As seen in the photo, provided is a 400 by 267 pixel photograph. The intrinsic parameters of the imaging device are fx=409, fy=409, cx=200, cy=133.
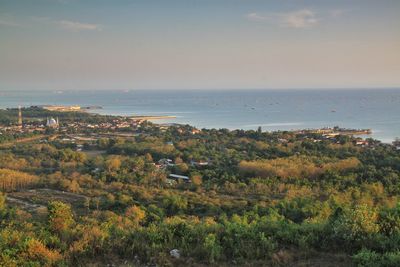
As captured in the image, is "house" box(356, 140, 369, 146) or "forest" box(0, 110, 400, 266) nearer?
"forest" box(0, 110, 400, 266)

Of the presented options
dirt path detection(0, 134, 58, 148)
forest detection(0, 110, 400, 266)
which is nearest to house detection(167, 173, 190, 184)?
forest detection(0, 110, 400, 266)

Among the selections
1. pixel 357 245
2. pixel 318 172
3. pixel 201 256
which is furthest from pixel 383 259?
pixel 318 172

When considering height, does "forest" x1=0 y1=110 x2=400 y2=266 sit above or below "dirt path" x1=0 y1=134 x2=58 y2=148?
above

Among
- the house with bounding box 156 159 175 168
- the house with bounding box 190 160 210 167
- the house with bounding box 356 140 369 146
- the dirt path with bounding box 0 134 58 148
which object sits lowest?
the dirt path with bounding box 0 134 58 148

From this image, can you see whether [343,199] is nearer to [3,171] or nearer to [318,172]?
[318,172]

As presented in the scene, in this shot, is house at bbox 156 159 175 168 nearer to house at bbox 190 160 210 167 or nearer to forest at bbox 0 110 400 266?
forest at bbox 0 110 400 266

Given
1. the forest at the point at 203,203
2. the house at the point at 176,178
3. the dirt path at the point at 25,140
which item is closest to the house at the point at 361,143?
the forest at the point at 203,203

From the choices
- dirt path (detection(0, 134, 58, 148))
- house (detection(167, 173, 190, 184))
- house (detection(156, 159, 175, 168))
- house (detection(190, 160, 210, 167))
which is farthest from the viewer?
dirt path (detection(0, 134, 58, 148))

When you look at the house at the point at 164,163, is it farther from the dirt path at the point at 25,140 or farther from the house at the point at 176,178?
the dirt path at the point at 25,140

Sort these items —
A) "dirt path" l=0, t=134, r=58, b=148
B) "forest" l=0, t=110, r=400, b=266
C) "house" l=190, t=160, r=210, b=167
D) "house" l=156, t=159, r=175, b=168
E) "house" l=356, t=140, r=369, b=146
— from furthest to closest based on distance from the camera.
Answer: "dirt path" l=0, t=134, r=58, b=148, "house" l=356, t=140, r=369, b=146, "house" l=156, t=159, r=175, b=168, "house" l=190, t=160, r=210, b=167, "forest" l=0, t=110, r=400, b=266
